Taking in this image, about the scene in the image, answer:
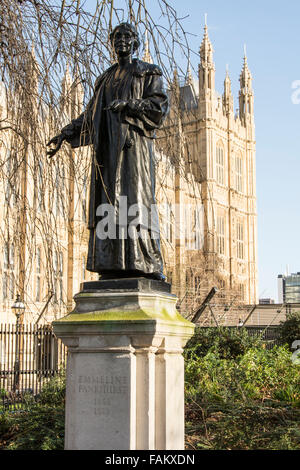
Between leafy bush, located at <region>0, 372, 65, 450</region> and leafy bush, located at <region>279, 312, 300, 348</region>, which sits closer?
leafy bush, located at <region>0, 372, 65, 450</region>

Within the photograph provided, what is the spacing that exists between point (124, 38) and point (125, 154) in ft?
3.18

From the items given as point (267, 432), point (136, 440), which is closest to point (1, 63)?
point (136, 440)

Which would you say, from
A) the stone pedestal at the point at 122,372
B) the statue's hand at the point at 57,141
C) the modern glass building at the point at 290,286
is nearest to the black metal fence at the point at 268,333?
the stone pedestal at the point at 122,372

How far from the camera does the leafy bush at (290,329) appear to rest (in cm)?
1745

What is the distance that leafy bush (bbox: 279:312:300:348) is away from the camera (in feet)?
57.3

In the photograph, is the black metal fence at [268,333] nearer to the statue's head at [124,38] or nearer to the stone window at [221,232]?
the statue's head at [124,38]

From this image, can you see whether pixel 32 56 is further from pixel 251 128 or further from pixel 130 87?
pixel 251 128

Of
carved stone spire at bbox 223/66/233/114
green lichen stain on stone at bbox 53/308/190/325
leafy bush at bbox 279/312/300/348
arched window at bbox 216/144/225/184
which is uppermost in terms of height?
carved stone spire at bbox 223/66/233/114

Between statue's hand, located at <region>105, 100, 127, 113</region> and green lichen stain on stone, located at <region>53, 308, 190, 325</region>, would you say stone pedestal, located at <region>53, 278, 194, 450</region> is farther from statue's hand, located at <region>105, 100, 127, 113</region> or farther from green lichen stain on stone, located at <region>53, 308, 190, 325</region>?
statue's hand, located at <region>105, 100, 127, 113</region>

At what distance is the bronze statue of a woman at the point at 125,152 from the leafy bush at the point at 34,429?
6.25ft

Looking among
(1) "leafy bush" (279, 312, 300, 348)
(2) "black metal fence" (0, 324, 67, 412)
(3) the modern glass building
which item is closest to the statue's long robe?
(2) "black metal fence" (0, 324, 67, 412)

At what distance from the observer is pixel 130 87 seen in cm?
490

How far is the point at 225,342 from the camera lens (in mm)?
11680
